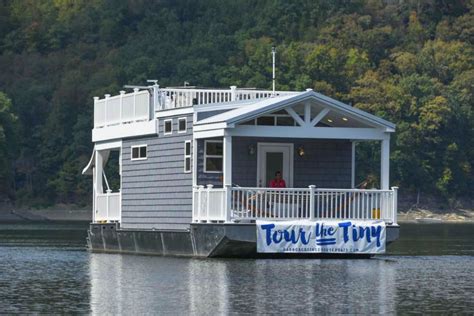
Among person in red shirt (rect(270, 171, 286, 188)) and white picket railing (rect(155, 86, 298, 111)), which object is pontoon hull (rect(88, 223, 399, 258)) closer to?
person in red shirt (rect(270, 171, 286, 188))

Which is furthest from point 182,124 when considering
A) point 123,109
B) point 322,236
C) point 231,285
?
point 231,285

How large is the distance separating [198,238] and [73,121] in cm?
8440

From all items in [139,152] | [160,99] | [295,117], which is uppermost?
[160,99]

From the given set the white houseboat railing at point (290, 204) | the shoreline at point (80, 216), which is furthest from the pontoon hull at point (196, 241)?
the shoreline at point (80, 216)

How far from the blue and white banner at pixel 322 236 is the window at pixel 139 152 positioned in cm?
600

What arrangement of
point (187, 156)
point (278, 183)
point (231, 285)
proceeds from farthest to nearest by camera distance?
point (187, 156) → point (278, 183) → point (231, 285)

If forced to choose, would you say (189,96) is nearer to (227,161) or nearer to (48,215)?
(227,161)

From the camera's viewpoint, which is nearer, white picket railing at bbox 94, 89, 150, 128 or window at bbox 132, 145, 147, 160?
white picket railing at bbox 94, 89, 150, 128

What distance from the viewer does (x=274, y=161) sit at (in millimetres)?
42656

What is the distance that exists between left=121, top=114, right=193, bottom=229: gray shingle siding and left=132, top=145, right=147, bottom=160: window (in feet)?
0.37

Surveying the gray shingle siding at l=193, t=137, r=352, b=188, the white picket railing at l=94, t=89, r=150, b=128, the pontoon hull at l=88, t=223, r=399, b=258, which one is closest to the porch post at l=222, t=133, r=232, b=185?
the pontoon hull at l=88, t=223, r=399, b=258

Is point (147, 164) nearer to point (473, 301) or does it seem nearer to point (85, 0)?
point (473, 301)

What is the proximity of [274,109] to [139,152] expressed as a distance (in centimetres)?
543

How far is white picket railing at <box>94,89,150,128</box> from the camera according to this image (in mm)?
43250
